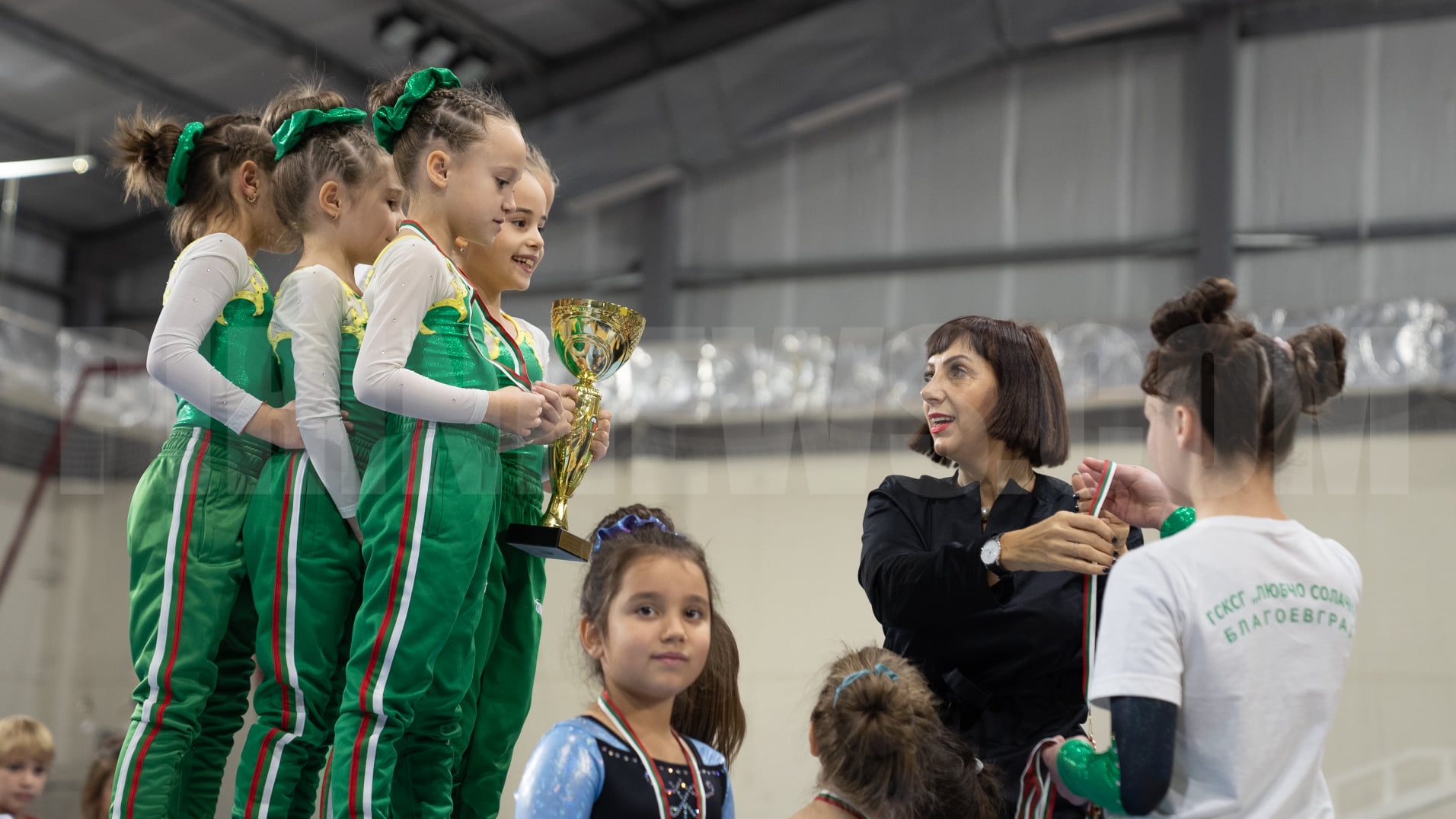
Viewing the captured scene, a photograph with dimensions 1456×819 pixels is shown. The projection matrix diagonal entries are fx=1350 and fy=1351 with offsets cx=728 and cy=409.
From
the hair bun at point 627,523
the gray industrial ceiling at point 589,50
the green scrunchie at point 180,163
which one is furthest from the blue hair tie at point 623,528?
the gray industrial ceiling at point 589,50

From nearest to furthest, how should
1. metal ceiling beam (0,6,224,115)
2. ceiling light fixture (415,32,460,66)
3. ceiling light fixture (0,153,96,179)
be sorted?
ceiling light fixture (0,153,96,179) < metal ceiling beam (0,6,224,115) < ceiling light fixture (415,32,460,66)

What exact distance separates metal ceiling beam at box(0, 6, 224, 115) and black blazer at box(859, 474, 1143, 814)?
4.35 m

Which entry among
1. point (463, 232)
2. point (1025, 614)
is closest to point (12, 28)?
point (463, 232)

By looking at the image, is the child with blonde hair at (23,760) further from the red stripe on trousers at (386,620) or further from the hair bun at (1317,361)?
the hair bun at (1317,361)

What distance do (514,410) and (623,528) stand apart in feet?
0.72

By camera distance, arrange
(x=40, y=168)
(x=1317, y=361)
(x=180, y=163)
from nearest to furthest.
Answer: (x=1317, y=361), (x=180, y=163), (x=40, y=168)

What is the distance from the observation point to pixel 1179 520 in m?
1.47

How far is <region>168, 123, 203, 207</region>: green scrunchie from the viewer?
1.90 m

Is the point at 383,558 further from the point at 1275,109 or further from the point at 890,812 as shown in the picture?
the point at 1275,109

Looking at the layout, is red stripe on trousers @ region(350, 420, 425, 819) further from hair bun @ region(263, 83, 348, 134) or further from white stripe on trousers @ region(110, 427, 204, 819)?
hair bun @ region(263, 83, 348, 134)

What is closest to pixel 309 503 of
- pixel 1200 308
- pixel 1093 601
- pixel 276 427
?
pixel 276 427

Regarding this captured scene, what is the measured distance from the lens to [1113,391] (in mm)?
2807

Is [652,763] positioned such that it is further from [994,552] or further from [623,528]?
[994,552]

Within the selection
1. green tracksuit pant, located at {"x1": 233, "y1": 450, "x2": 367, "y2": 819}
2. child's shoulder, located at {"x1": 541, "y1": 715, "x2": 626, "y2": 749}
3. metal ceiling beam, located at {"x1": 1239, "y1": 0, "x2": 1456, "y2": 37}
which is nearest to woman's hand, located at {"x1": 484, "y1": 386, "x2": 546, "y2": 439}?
green tracksuit pant, located at {"x1": 233, "y1": 450, "x2": 367, "y2": 819}
